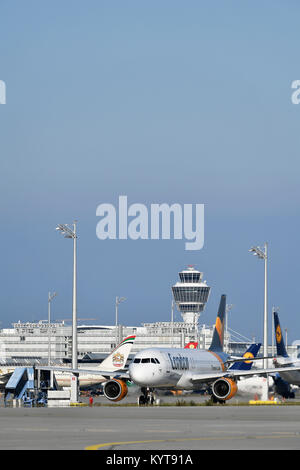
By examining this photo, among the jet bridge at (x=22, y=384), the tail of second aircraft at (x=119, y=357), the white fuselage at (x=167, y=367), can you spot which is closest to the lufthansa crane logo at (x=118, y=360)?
the tail of second aircraft at (x=119, y=357)

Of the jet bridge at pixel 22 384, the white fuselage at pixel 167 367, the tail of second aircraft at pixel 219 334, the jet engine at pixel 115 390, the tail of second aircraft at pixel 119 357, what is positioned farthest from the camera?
the tail of second aircraft at pixel 119 357

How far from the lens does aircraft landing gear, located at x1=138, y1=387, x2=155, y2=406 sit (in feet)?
207

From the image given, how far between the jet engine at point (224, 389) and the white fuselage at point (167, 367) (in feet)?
10.7

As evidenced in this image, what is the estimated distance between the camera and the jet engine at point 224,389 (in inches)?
2466

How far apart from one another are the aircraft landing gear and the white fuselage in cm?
73

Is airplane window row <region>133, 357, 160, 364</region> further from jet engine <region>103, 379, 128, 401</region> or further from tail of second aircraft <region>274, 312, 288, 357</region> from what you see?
tail of second aircraft <region>274, 312, 288, 357</region>

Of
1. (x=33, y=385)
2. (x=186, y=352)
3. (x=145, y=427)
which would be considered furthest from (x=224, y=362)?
(x=145, y=427)

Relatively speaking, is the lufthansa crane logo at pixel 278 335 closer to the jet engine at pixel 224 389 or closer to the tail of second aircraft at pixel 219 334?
the tail of second aircraft at pixel 219 334

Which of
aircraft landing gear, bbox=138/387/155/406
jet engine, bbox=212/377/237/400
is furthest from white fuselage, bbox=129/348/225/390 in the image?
jet engine, bbox=212/377/237/400

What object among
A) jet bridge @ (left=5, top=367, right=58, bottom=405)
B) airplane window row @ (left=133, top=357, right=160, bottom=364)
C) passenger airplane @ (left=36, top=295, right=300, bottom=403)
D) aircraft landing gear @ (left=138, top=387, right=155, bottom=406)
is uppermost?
airplane window row @ (left=133, top=357, right=160, bottom=364)

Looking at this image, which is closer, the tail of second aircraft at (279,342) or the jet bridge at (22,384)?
the jet bridge at (22,384)
